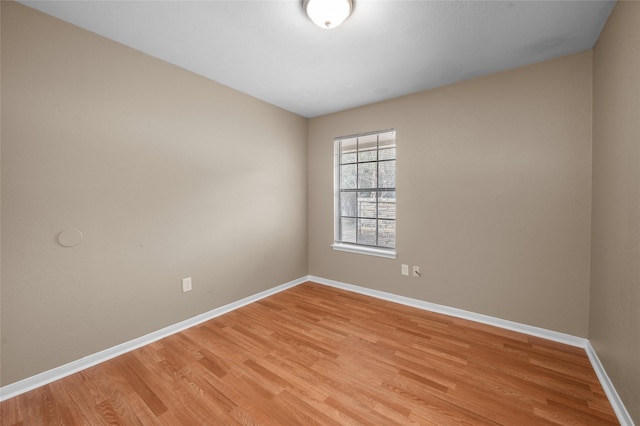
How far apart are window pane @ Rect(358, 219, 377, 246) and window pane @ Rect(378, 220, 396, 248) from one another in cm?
9

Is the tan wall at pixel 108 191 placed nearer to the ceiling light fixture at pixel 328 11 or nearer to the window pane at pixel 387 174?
the ceiling light fixture at pixel 328 11

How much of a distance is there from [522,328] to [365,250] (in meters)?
1.73

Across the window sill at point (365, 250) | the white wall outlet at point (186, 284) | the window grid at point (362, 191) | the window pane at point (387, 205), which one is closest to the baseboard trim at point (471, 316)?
the window sill at point (365, 250)

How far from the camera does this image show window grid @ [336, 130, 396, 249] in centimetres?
335

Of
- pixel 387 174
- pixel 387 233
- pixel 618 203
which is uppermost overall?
pixel 387 174

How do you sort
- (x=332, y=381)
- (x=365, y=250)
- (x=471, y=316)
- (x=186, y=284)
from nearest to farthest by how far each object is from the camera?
(x=332, y=381), (x=186, y=284), (x=471, y=316), (x=365, y=250)

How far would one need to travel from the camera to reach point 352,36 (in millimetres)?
1981

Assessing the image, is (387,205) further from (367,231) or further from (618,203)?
(618,203)

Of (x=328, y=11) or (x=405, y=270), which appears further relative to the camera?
(x=405, y=270)

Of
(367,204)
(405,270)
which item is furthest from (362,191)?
(405,270)

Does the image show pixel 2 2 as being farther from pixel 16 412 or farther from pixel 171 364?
pixel 171 364

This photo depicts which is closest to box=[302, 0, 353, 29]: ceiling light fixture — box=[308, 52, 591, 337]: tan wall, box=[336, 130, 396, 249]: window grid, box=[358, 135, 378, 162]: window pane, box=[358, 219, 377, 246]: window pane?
box=[308, 52, 591, 337]: tan wall

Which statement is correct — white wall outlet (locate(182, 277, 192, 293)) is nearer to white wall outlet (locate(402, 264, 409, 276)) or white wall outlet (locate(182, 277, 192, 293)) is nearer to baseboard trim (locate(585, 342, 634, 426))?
white wall outlet (locate(402, 264, 409, 276))

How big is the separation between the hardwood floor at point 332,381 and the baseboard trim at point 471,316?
9 centimetres
